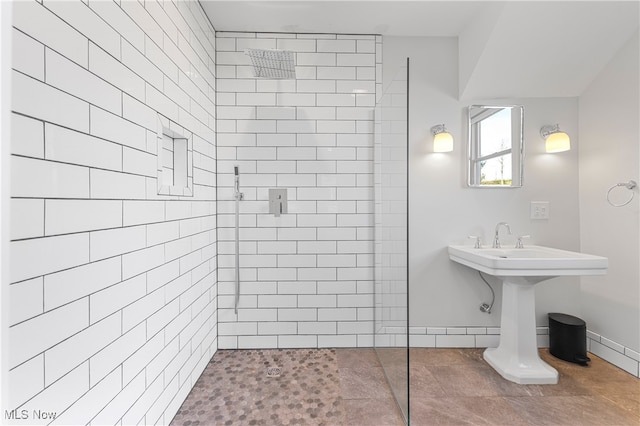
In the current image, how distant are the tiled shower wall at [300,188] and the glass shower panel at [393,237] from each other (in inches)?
7.2

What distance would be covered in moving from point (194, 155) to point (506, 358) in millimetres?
2383

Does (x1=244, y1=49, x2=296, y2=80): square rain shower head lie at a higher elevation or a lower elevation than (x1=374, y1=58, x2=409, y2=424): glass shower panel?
higher

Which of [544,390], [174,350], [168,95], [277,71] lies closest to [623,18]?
[277,71]

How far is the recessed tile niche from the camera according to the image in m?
1.45

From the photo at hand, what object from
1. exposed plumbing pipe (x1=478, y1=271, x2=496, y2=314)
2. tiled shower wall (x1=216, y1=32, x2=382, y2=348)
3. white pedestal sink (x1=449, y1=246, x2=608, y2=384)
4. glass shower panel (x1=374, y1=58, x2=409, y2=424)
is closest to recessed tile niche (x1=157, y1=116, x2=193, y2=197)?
tiled shower wall (x1=216, y1=32, x2=382, y2=348)

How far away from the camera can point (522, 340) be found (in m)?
1.80

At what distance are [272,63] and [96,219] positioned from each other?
4.42 feet

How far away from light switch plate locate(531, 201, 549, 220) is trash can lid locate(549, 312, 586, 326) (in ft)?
2.44

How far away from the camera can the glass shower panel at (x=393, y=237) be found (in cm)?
136

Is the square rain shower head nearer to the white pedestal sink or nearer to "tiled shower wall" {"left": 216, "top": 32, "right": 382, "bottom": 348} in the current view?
"tiled shower wall" {"left": 216, "top": 32, "right": 382, "bottom": 348}

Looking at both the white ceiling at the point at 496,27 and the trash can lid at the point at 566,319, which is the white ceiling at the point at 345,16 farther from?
the trash can lid at the point at 566,319

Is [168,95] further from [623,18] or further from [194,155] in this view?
[623,18]

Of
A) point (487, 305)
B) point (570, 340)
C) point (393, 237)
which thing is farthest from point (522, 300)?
point (393, 237)

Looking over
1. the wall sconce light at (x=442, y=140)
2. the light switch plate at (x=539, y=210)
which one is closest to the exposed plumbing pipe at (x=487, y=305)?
the light switch plate at (x=539, y=210)
